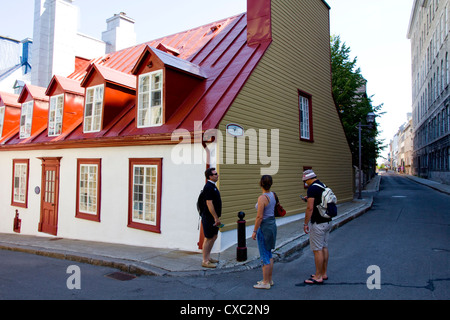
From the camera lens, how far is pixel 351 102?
1895 cm

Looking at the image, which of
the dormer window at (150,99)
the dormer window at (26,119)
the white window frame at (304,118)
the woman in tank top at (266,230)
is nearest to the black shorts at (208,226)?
the woman in tank top at (266,230)

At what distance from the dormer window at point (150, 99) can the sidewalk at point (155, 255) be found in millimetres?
3446

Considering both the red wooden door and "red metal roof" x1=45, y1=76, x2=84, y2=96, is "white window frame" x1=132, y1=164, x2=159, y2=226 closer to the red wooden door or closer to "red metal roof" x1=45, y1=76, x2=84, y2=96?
the red wooden door

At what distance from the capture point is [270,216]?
15.9 feet

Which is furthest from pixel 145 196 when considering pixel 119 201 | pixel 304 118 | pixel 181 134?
pixel 304 118

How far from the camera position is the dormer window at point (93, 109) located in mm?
10389

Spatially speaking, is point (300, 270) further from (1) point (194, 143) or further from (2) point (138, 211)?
(2) point (138, 211)

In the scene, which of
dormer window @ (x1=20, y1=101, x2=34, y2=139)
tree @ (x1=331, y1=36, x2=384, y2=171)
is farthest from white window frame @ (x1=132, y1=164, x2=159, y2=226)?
tree @ (x1=331, y1=36, x2=384, y2=171)

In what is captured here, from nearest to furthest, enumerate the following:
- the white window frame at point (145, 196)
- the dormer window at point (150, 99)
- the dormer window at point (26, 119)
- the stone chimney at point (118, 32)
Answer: the white window frame at point (145, 196), the dormer window at point (150, 99), the dormer window at point (26, 119), the stone chimney at point (118, 32)

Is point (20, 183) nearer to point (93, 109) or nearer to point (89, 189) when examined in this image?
point (89, 189)

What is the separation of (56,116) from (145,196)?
6329mm

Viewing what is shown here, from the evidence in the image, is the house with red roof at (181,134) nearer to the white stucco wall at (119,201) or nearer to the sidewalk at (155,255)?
the white stucco wall at (119,201)

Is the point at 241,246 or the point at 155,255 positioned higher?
the point at 241,246
